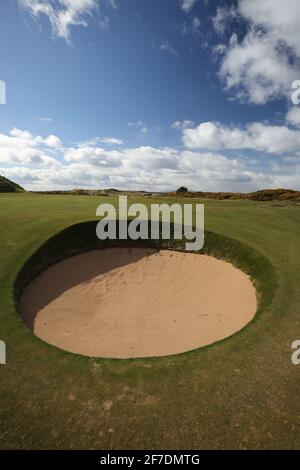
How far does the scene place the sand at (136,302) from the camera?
37.0 ft

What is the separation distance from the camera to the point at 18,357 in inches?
346

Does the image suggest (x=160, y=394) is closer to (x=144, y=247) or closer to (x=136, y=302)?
(x=136, y=302)

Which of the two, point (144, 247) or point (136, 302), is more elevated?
point (144, 247)

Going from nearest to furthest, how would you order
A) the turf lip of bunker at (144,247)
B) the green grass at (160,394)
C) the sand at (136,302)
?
the green grass at (160,394), the sand at (136,302), the turf lip of bunker at (144,247)

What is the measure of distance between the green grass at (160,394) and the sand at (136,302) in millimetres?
1532

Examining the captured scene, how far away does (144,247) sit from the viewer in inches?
746

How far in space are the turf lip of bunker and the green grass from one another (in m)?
1.88

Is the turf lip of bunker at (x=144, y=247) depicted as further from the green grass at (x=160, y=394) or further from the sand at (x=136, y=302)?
the green grass at (x=160, y=394)

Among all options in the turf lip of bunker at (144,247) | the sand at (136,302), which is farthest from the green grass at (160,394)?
the turf lip of bunker at (144,247)

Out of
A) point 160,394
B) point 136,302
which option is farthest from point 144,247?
point 160,394

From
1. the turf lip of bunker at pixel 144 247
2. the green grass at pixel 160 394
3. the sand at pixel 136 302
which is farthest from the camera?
the turf lip of bunker at pixel 144 247

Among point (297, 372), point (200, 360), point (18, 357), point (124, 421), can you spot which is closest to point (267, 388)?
point (297, 372)

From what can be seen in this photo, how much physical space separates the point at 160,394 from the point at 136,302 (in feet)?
22.4

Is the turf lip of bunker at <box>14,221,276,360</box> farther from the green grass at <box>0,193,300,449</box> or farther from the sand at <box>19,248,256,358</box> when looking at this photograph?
the green grass at <box>0,193,300,449</box>
